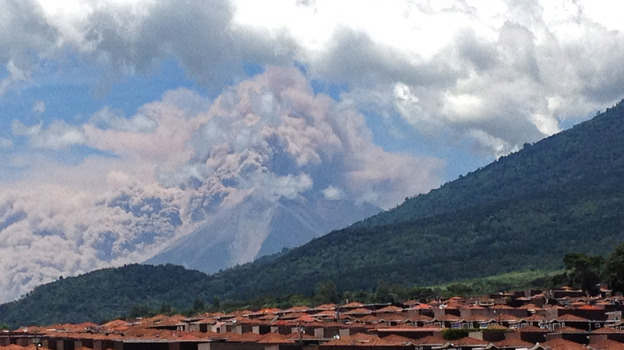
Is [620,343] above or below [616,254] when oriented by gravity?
below

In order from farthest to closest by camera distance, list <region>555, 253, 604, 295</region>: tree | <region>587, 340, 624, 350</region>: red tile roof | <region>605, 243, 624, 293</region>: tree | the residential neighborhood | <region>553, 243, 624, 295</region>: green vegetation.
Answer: <region>555, 253, 604, 295</region>: tree < <region>553, 243, 624, 295</region>: green vegetation < <region>605, 243, 624, 293</region>: tree < the residential neighborhood < <region>587, 340, 624, 350</region>: red tile roof

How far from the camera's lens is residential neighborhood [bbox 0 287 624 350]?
111250mm

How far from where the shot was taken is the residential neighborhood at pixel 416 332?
365ft

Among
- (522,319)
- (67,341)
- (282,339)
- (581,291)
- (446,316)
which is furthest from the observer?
(581,291)

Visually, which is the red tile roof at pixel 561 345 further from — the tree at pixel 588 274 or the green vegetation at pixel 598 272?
the tree at pixel 588 274

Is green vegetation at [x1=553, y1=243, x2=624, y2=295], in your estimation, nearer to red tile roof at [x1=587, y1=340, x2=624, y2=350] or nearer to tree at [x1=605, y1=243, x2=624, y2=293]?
tree at [x1=605, y1=243, x2=624, y2=293]

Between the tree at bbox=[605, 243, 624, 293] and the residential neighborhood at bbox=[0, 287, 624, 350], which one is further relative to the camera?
the tree at bbox=[605, 243, 624, 293]

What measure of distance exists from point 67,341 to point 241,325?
25143mm

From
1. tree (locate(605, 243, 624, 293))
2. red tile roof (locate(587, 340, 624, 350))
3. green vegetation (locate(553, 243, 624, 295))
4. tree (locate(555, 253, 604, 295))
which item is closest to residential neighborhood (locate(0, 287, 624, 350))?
red tile roof (locate(587, 340, 624, 350))

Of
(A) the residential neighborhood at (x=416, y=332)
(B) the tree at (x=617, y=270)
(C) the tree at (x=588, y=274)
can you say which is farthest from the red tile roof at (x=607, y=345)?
(C) the tree at (x=588, y=274)

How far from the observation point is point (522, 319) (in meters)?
142

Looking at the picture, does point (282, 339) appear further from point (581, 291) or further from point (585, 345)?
point (581, 291)

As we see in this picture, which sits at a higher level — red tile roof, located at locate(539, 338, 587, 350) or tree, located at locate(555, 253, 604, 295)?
tree, located at locate(555, 253, 604, 295)

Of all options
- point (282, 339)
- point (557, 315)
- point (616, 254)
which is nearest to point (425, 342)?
point (282, 339)
